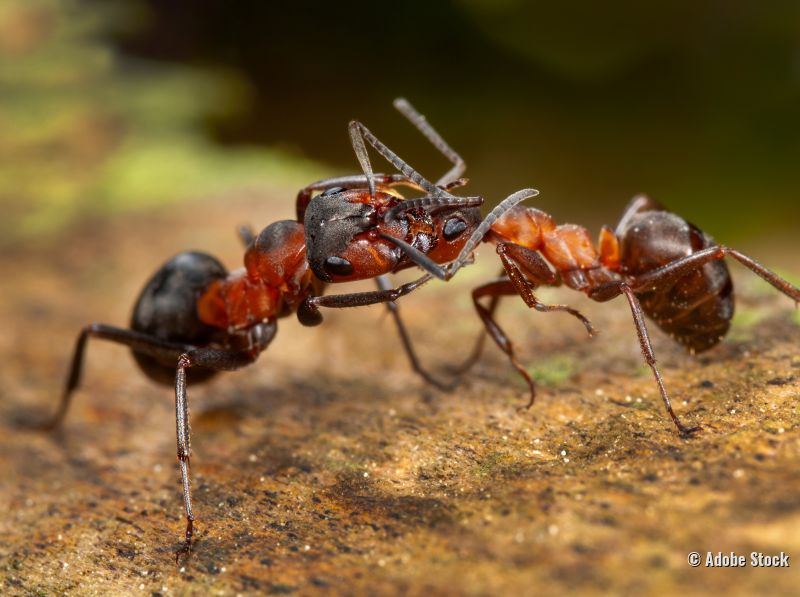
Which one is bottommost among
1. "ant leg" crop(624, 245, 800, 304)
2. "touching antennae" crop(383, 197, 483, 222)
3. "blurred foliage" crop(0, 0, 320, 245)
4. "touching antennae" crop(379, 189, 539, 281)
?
"ant leg" crop(624, 245, 800, 304)

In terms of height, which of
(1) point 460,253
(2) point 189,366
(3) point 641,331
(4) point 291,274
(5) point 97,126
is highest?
(5) point 97,126

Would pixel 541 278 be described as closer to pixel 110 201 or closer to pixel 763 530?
pixel 763 530

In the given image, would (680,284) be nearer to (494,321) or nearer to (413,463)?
(494,321)

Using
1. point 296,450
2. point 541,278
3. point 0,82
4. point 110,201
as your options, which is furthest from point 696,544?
point 0,82

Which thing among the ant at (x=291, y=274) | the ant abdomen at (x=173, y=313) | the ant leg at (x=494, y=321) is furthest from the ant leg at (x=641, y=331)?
the ant abdomen at (x=173, y=313)

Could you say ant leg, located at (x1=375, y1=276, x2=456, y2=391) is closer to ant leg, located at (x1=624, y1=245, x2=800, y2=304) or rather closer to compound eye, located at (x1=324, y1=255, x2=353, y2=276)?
compound eye, located at (x1=324, y1=255, x2=353, y2=276)

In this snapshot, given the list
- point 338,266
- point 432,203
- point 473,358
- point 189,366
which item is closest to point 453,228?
point 432,203

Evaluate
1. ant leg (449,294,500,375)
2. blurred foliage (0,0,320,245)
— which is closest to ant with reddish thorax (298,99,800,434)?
ant leg (449,294,500,375)
